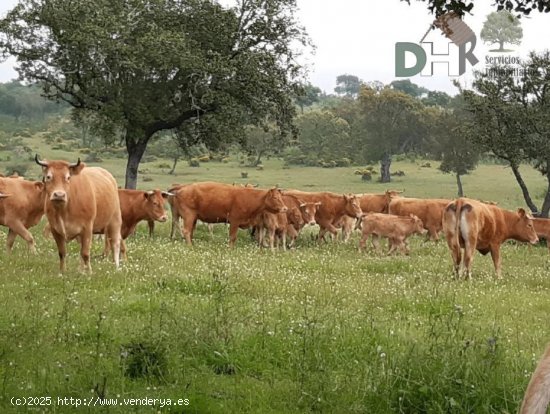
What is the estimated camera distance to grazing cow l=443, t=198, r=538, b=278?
56.5 ft

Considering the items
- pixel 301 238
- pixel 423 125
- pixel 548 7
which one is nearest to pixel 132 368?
pixel 548 7

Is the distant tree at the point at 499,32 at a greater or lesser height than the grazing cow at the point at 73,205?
greater

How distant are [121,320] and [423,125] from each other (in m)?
66.5

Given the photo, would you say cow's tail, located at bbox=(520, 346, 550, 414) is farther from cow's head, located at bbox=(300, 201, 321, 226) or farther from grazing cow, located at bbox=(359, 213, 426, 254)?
cow's head, located at bbox=(300, 201, 321, 226)

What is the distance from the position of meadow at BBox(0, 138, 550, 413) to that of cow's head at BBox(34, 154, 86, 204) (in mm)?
1379

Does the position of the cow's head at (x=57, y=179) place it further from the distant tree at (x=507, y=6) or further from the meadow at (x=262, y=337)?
the distant tree at (x=507, y=6)

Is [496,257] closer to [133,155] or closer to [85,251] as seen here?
[85,251]

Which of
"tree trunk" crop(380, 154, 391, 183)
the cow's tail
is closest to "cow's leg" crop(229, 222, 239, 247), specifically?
the cow's tail

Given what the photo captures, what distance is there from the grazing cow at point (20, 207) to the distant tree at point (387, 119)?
2210 inches

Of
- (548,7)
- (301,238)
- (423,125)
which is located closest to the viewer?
(548,7)

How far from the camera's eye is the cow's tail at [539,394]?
365cm

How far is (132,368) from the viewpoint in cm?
693

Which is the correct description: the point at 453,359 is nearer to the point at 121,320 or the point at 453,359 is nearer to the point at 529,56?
the point at 121,320

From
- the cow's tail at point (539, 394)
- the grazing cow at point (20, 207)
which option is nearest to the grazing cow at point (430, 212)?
the grazing cow at point (20, 207)
